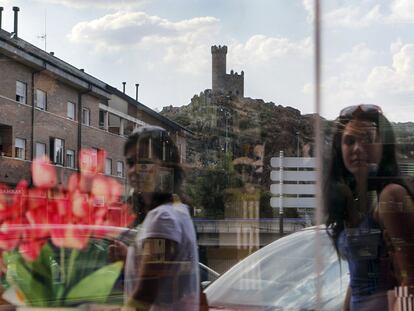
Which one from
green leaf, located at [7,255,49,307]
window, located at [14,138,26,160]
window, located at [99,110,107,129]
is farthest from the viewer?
green leaf, located at [7,255,49,307]

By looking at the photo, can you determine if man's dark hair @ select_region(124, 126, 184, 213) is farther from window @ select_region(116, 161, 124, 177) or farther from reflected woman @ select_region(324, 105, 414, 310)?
reflected woman @ select_region(324, 105, 414, 310)

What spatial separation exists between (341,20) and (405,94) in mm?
301

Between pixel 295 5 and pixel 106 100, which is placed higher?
pixel 295 5

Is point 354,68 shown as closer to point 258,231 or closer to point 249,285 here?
point 258,231

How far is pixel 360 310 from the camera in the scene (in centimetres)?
189

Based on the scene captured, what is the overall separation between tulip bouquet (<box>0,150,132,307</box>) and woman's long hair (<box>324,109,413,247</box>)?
0.64m

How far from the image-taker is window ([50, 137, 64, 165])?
5.90ft

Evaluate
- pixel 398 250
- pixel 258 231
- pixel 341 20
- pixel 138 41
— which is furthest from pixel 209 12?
pixel 398 250

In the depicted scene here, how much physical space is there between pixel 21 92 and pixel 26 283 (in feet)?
2.09

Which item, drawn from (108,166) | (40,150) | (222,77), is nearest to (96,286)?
(108,166)

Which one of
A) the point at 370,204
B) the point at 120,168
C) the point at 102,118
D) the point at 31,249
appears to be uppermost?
the point at 102,118

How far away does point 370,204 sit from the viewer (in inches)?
73.7

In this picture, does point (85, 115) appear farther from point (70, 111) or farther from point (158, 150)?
point (158, 150)

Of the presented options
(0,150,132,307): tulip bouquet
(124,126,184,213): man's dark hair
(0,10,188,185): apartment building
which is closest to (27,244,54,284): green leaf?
(0,150,132,307): tulip bouquet
